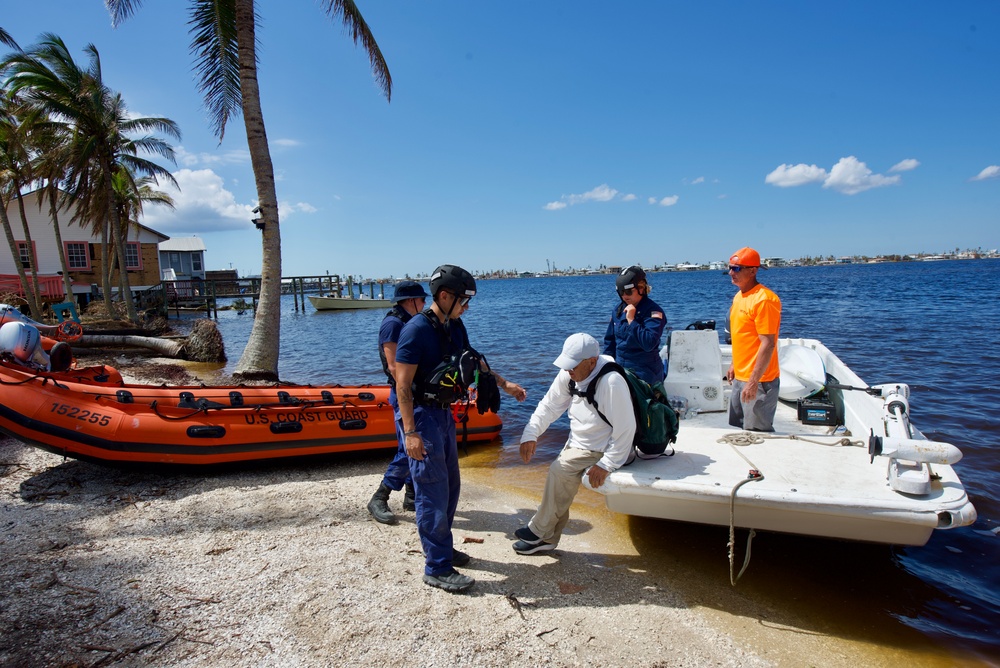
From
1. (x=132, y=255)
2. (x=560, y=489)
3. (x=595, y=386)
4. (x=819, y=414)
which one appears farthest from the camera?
(x=132, y=255)

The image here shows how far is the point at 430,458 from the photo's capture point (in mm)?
3207

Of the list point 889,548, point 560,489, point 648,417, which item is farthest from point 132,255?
point 889,548

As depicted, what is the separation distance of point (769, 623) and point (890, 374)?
9876 mm

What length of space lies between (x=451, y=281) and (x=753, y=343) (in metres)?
2.68

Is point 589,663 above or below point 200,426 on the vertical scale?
below

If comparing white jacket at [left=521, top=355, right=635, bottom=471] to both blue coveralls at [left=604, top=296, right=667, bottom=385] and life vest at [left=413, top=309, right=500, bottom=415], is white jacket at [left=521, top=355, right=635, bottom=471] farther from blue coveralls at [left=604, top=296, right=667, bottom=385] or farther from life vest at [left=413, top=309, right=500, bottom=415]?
blue coveralls at [left=604, top=296, right=667, bottom=385]

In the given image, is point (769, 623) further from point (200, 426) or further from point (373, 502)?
point (200, 426)

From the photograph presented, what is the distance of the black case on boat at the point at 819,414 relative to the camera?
5.60 meters

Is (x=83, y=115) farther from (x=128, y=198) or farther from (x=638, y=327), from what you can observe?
(x=638, y=327)

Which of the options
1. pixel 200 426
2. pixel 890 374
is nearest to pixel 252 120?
pixel 200 426

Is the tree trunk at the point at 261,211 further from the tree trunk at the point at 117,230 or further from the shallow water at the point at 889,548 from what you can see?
the tree trunk at the point at 117,230

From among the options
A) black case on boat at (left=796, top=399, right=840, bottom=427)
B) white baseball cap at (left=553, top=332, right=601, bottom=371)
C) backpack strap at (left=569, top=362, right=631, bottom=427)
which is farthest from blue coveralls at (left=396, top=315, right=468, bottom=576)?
black case on boat at (left=796, top=399, right=840, bottom=427)

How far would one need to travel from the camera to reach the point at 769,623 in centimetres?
319

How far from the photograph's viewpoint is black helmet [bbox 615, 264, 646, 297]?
4.71m
